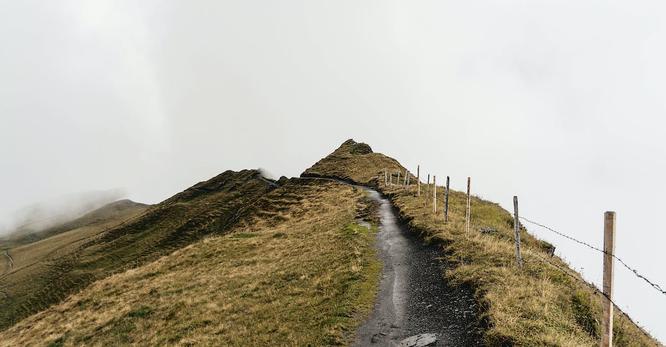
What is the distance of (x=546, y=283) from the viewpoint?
15250 mm

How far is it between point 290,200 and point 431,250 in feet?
149

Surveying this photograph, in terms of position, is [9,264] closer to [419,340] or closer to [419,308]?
[419,308]

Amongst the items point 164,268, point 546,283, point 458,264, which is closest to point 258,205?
point 164,268

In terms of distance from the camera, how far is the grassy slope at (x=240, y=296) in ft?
55.7

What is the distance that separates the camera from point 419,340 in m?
13.4

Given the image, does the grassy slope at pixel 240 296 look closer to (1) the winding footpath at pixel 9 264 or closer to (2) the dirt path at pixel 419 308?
(2) the dirt path at pixel 419 308

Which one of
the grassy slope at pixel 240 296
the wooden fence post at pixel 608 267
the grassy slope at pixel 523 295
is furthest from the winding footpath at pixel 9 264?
the wooden fence post at pixel 608 267

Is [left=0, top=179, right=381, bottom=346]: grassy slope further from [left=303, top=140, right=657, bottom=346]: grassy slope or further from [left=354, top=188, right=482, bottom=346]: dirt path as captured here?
[left=303, top=140, right=657, bottom=346]: grassy slope

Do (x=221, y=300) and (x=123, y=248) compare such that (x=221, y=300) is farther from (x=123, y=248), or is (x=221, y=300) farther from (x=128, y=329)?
(x=123, y=248)

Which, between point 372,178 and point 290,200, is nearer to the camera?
point 290,200

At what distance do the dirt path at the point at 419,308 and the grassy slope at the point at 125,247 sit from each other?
70.9 m

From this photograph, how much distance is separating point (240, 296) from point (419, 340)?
40.9ft

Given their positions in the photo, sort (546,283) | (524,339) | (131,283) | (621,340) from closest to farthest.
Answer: (524,339), (621,340), (546,283), (131,283)

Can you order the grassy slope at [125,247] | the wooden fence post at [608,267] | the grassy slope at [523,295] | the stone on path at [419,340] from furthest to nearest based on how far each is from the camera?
the grassy slope at [125,247], the stone on path at [419,340], the grassy slope at [523,295], the wooden fence post at [608,267]
